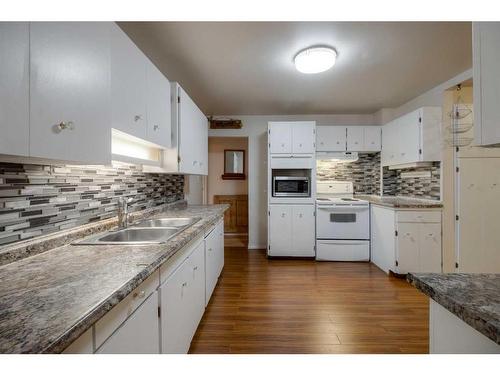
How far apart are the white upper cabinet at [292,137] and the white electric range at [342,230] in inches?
33.4

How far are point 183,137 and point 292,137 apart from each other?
1931mm

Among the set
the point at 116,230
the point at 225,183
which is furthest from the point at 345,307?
the point at 225,183

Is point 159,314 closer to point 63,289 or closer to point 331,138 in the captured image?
point 63,289

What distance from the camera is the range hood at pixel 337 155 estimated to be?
3887mm

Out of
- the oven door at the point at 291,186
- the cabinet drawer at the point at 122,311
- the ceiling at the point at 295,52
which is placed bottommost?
the cabinet drawer at the point at 122,311

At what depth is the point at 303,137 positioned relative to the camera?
3.67 meters

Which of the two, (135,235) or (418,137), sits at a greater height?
(418,137)

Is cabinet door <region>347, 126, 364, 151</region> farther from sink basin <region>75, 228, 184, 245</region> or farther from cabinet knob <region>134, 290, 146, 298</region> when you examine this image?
cabinet knob <region>134, 290, 146, 298</region>

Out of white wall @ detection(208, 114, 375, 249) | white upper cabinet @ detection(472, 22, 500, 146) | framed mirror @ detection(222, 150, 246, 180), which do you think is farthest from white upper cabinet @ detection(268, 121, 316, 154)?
white upper cabinet @ detection(472, 22, 500, 146)

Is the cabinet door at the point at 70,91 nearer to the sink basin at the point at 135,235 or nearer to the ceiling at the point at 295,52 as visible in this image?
the sink basin at the point at 135,235

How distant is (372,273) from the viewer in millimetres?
3131

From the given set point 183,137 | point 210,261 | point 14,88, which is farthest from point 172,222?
point 14,88

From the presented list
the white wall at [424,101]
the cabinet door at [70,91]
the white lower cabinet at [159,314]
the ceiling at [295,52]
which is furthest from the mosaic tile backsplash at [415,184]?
the cabinet door at [70,91]
